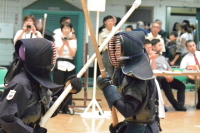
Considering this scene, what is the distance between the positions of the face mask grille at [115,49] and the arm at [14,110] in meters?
0.77

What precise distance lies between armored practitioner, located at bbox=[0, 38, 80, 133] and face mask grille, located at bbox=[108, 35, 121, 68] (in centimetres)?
47

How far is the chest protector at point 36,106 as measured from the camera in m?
2.86

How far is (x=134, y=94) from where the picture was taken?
295 cm

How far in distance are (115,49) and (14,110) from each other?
93 centimetres

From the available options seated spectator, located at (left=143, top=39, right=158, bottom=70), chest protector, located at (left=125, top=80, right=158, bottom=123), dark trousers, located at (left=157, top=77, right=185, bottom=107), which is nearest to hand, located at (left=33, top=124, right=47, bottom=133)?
chest protector, located at (left=125, top=80, right=158, bottom=123)

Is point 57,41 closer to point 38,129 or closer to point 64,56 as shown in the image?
point 64,56

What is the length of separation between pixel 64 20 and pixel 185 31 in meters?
5.36

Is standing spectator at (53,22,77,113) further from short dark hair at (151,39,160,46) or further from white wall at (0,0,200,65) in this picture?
white wall at (0,0,200,65)

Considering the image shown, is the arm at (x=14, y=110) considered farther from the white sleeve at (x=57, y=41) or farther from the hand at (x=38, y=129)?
the white sleeve at (x=57, y=41)

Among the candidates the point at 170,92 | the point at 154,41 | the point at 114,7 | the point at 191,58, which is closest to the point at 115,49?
the point at 154,41

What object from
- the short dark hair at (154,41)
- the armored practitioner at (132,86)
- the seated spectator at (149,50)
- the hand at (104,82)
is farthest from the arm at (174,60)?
the hand at (104,82)

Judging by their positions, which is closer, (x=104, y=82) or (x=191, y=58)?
(x=104, y=82)

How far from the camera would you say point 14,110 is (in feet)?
8.73

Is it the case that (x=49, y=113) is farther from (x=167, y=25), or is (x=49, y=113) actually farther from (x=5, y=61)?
(x=167, y=25)
